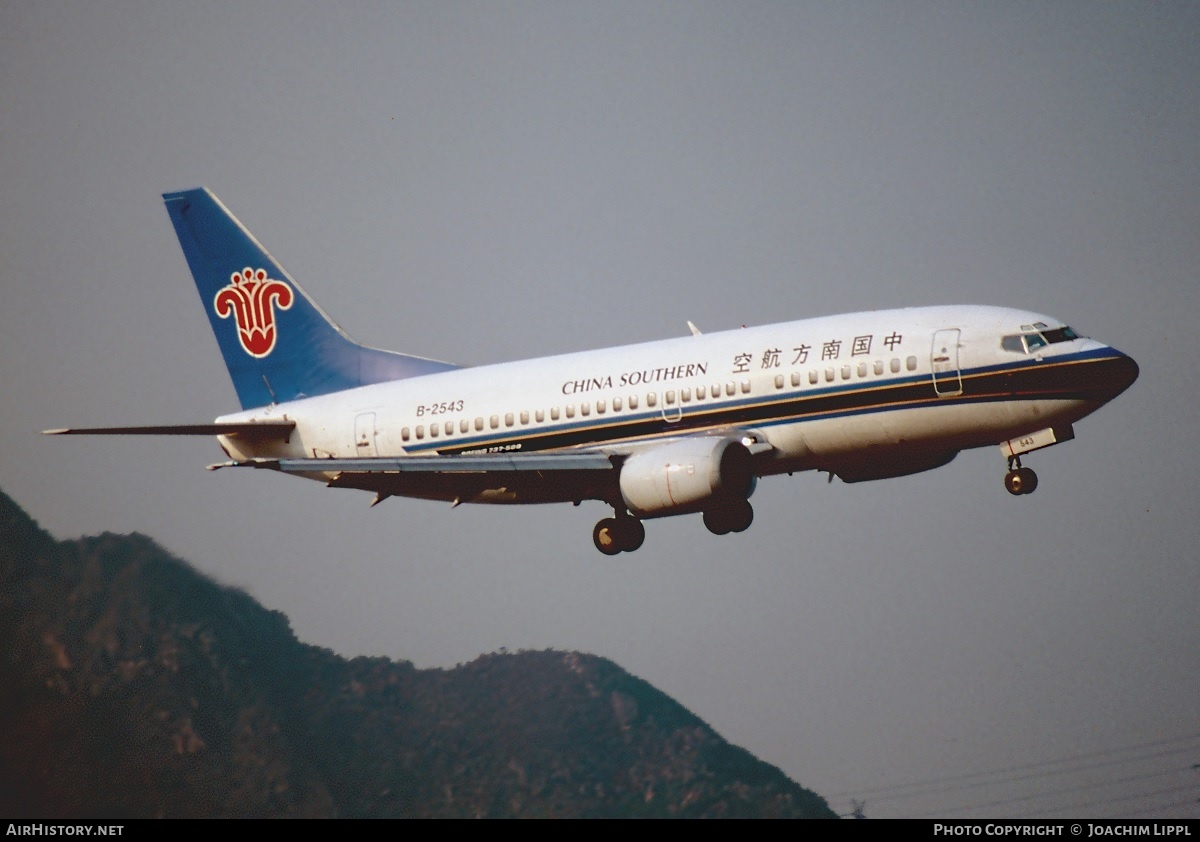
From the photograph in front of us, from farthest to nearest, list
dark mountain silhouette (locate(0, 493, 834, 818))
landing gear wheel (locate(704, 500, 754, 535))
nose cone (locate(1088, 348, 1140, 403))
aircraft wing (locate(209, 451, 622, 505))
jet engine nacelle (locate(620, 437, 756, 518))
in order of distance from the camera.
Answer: dark mountain silhouette (locate(0, 493, 834, 818))
landing gear wheel (locate(704, 500, 754, 535))
aircraft wing (locate(209, 451, 622, 505))
jet engine nacelle (locate(620, 437, 756, 518))
nose cone (locate(1088, 348, 1140, 403))

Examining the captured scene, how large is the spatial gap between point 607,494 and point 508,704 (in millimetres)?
21721

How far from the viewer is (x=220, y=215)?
55.9m

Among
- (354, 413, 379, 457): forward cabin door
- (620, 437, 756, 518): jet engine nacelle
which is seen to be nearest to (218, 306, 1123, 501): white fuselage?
(620, 437, 756, 518): jet engine nacelle

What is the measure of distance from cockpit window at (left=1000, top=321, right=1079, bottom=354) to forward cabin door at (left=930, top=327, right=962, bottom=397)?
4.06 ft

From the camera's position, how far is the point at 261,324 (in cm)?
5481

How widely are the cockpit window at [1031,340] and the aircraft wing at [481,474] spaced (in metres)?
11.2

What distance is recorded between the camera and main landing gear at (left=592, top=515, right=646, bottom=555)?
159 feet

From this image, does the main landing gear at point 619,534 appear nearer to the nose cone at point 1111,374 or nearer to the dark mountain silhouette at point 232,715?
the nose cone at point 1111,374

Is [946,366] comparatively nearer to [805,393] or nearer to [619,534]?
[805,393]

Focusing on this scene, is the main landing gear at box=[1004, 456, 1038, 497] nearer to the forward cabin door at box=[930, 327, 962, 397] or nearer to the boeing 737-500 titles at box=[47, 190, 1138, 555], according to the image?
the boeing 737-500 titles at box=[47, 190, 1138, 555]

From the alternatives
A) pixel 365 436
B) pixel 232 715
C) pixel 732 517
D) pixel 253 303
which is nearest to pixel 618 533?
pixel 732 517
